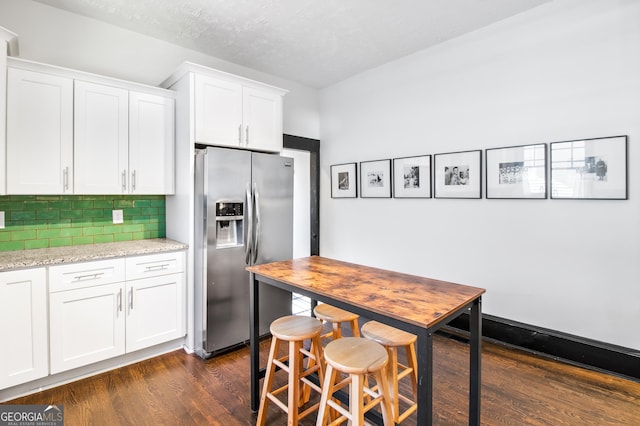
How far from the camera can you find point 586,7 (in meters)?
2.49

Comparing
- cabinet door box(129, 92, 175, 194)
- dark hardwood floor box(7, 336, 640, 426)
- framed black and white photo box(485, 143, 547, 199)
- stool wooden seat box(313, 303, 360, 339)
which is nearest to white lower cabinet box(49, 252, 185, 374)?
dark hardwood floor box(7, 336, 640, 426)

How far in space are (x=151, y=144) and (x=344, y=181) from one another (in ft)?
7.64

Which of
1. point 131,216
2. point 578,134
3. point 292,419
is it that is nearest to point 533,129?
point 578,134

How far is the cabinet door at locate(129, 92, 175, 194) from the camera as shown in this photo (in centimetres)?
283

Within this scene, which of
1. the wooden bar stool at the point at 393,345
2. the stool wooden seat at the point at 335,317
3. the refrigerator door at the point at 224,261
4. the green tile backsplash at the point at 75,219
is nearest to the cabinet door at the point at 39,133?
the green tile backsplash at the point at 75,219

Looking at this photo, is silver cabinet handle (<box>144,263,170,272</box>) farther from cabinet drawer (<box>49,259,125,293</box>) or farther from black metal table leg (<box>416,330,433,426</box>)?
black metal table leg (<box>416,330,433,426</box>)

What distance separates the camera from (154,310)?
2.73 metres

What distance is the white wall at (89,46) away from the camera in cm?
257

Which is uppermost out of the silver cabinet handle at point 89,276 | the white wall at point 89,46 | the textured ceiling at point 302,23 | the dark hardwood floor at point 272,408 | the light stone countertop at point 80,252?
the textured ceiling at point 302,23

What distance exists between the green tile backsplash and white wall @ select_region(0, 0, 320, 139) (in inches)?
45.2

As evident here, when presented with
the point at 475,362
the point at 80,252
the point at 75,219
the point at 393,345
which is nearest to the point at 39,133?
the point at 75,219

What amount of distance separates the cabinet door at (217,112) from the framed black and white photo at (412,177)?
1790 mm

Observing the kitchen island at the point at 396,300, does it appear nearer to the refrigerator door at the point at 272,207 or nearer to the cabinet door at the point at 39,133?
the refrigerator door at the point at 272,207

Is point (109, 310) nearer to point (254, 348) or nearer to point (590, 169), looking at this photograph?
point (254, 348)
